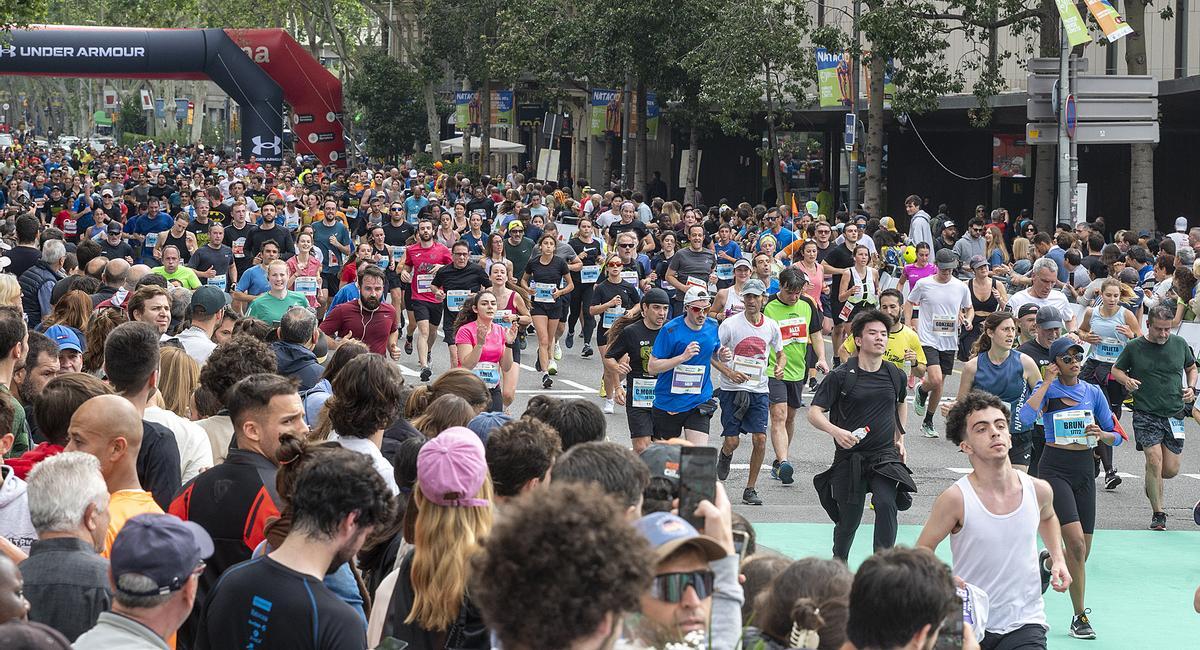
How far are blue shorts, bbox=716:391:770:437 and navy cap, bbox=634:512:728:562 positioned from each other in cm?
826

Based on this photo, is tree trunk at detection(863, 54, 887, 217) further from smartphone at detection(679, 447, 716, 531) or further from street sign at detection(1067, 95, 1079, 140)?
smartphone at detection(679, 447, 716, 531)

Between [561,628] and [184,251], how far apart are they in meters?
17.0

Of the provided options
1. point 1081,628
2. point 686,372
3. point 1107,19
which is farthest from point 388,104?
point 1081,628

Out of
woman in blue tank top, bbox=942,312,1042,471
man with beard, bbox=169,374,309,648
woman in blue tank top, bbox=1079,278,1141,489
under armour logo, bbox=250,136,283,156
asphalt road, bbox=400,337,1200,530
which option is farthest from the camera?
under armour logo, bbox=250,136,283,156

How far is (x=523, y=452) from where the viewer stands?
4797mm

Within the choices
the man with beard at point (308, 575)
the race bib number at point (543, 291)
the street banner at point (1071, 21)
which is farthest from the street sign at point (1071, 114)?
the man with beard at point (308, 575)

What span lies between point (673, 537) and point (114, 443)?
256cm

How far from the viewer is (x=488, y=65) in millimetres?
48469

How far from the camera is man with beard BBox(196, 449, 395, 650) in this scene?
4.12 meters

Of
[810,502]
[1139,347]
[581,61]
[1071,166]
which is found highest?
[581,61]

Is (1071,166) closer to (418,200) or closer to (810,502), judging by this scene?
(810,502)

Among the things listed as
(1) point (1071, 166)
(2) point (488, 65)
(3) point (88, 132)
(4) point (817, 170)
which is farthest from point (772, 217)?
(3) point (88, 132)

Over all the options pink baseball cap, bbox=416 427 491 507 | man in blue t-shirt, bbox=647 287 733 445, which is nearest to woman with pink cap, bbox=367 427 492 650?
pink baseball cap, bbox=416 427 491 507

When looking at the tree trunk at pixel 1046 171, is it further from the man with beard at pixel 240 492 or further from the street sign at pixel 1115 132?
the man with beard at pixel 240 492
